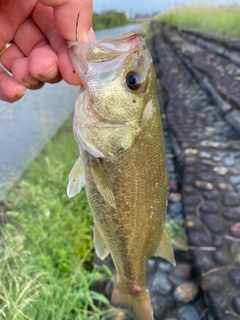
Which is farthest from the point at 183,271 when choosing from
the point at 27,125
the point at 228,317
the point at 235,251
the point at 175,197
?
the point at 27,125

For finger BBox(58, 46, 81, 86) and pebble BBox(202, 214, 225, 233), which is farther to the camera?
pebble BBox(202, 214, 225, 233)

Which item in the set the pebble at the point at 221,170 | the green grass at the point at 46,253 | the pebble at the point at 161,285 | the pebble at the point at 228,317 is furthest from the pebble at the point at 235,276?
the pebble at the point at 221,170

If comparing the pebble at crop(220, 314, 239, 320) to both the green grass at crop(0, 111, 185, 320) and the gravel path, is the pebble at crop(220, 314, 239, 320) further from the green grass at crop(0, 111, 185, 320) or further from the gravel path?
the green grass at crop(0, 111, 185, 320)

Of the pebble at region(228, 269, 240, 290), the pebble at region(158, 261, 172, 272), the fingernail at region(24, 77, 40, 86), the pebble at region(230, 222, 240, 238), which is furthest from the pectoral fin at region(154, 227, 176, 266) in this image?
the pebble at region(230, 222, 240, 238)

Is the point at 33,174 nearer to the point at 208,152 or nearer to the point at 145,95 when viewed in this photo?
the point at 208,152

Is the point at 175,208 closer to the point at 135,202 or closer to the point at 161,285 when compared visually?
the point at 161,285

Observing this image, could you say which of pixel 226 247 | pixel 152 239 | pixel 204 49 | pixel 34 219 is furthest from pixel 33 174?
pixel 204 49
